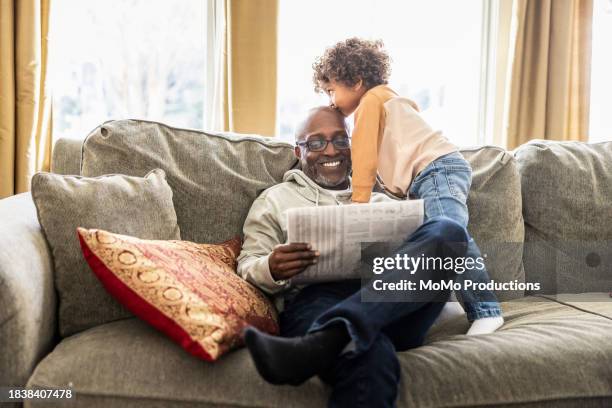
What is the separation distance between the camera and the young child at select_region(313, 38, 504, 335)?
6.04 feet

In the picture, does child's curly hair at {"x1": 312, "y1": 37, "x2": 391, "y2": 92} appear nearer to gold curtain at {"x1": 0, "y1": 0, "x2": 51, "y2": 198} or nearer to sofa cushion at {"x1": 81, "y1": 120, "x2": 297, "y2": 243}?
sofa cushion at {"x1": 81, "y1": 120, "x2": 297, "y2": 243}

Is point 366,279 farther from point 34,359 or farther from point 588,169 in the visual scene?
point 588,169

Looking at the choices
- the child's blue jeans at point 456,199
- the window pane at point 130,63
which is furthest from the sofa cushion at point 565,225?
the window pane at point 130,63

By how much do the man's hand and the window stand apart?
270cm

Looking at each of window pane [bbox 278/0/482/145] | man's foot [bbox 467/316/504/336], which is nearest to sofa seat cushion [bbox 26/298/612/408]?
man's foot [bbox 467/316/504/336]

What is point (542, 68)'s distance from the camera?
3285 millimetres

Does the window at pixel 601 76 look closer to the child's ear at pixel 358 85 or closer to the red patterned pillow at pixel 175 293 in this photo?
the child's ear at pixel 358 85

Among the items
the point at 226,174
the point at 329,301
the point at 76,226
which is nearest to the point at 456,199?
the point at 329,301

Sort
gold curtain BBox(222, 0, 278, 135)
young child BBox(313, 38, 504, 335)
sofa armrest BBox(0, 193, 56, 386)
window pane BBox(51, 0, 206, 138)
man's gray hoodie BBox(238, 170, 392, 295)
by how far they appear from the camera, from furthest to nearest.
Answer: window pane BBox(51, 0, 206, 138) → gold curtain BBox(222, 0, 278, 135) → young child BBox(313, 38, 504, 335) → man's gray hoodie BBox(238, 170, 392, 295) → sofa armrest BBox(0, 193, 56, 386)

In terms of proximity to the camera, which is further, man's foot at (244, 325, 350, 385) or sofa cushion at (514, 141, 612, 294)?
sofa cushion at (514, 141, 612, 294)

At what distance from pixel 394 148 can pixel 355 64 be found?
347 millimetres

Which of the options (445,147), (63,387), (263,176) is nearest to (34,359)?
(63,387)

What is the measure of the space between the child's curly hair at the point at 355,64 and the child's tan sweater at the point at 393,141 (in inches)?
4.5

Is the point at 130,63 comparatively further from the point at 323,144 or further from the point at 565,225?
the point at 565,225
